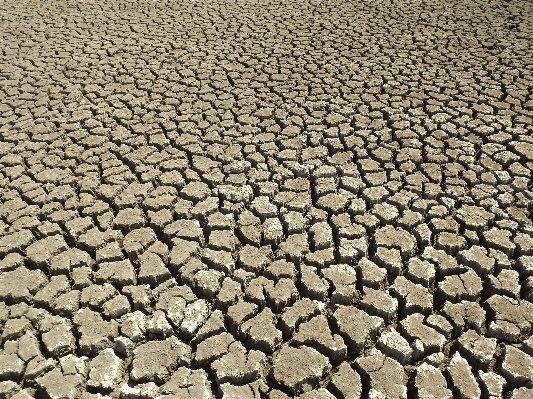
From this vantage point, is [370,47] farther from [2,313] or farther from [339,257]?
[2,313]

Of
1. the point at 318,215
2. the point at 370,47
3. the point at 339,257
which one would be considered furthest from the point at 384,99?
the point at 339,257

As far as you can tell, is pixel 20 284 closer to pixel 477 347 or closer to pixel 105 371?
pixel 105 371

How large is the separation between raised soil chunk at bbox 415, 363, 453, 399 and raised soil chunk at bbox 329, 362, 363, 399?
235mm

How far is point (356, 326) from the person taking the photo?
201cm

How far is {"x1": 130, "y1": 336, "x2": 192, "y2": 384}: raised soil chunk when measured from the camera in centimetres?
184

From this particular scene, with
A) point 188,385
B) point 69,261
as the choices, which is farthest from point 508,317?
point 69,261

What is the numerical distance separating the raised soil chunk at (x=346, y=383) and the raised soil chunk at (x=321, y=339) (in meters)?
0.07

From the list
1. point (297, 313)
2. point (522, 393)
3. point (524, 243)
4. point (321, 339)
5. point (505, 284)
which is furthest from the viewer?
point (524, 243)

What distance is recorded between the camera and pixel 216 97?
3.97 m

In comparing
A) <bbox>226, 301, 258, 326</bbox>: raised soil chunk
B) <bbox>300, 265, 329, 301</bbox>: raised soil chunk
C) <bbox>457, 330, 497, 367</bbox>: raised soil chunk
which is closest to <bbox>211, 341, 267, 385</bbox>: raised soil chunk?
<bbox>226, 301, 258, 326</bbox>: raised soil chunk

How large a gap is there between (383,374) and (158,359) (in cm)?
94

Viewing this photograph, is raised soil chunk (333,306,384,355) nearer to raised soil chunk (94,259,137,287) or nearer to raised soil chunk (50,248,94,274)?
raised soil chunk (94,259,137,287)

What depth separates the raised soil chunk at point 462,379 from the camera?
5.73 feet

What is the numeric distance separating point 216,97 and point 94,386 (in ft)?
9.01
